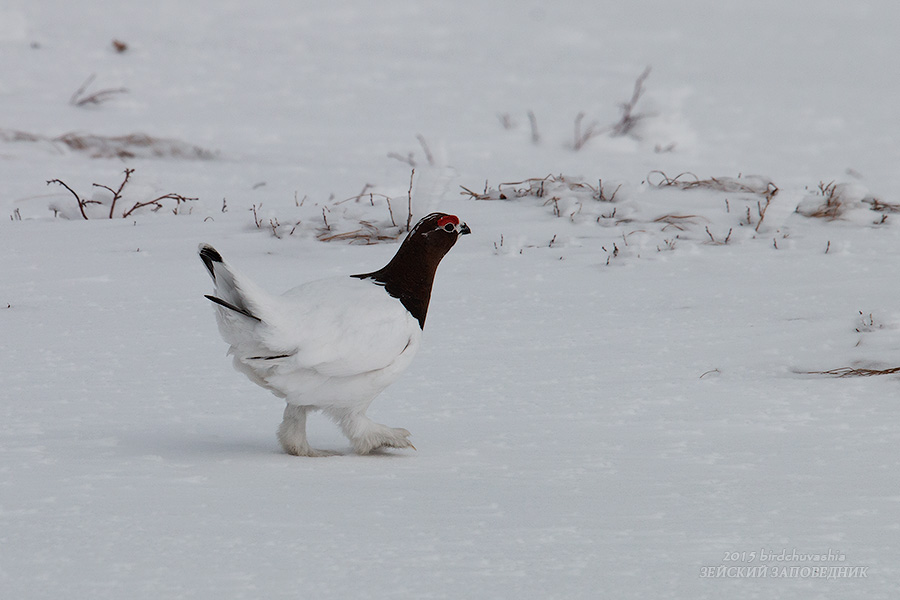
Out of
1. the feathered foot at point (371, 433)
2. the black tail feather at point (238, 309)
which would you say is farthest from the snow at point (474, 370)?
the black tail feather at point (238, 309)

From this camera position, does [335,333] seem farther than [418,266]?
No

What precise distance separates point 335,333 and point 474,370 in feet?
3.70

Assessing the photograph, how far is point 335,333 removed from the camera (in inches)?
117

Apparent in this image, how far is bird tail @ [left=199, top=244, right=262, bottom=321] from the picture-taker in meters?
2.77

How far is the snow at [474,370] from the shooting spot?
2.31 metres

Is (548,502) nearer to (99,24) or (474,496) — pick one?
(474,496)

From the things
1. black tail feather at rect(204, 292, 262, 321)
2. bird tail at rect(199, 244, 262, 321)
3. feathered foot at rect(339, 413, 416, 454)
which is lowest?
feathered foot at rect(339, 413, 416, 454)

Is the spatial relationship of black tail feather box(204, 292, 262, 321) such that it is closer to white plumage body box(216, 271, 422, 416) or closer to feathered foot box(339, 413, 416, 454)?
white plumage body box(216, 271, 422, 416)

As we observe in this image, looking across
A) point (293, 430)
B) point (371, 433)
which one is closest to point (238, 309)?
point (293, 430)

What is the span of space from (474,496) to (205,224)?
12.0 feet

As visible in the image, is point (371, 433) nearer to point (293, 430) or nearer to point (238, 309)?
point (293, 430)

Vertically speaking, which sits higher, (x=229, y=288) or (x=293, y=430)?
(x=229, y=288)

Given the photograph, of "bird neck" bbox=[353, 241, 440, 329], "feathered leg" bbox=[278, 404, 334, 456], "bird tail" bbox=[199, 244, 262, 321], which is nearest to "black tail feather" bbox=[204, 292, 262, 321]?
"bird tail" bbox=[199, 244, 262, 321]

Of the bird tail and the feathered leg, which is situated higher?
the bird tail
